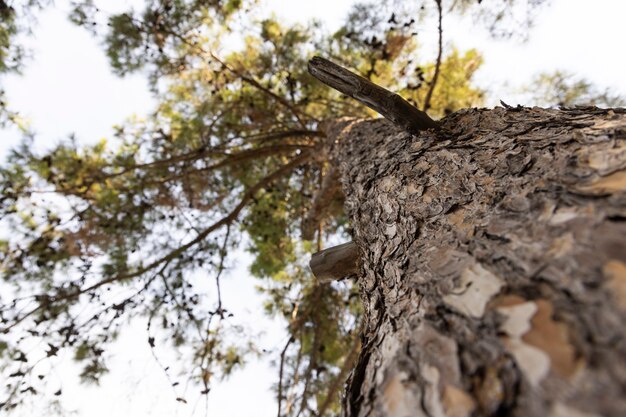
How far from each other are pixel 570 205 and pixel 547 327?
0.29 m

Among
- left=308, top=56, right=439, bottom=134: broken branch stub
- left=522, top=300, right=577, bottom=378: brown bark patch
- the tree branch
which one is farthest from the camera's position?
the tree branch

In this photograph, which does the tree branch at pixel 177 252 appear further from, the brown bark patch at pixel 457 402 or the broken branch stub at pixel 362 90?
the brown bark patch at pixel 457 402

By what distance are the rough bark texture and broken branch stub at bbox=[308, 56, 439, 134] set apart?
0.94 feet

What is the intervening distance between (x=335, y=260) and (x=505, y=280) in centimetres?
89

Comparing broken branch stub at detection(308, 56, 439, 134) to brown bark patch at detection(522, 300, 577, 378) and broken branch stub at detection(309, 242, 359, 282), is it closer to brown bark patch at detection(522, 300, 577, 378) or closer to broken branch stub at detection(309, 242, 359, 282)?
broken branch stub at detection(309, 242, 359, 282)

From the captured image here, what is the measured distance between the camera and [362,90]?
146cm

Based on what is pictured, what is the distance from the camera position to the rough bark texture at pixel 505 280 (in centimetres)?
53

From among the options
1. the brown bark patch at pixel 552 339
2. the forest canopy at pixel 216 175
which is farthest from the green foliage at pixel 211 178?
the brown bark patch at pixel 552 339

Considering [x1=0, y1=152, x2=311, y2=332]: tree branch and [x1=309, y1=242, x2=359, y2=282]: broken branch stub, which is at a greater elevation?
[x1=0, y1=152, x2=311, y2=332]: tree branch

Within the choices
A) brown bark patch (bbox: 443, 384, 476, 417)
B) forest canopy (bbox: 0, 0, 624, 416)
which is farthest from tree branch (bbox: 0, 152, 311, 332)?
brown bark patch (bbox: 443, 384, 476, 417)

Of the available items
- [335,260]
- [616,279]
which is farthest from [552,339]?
[335,260]

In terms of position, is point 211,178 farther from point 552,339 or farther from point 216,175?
point 552,339

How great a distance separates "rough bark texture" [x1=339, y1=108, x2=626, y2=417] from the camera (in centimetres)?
53

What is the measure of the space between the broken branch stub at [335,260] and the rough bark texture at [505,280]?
17 cm
